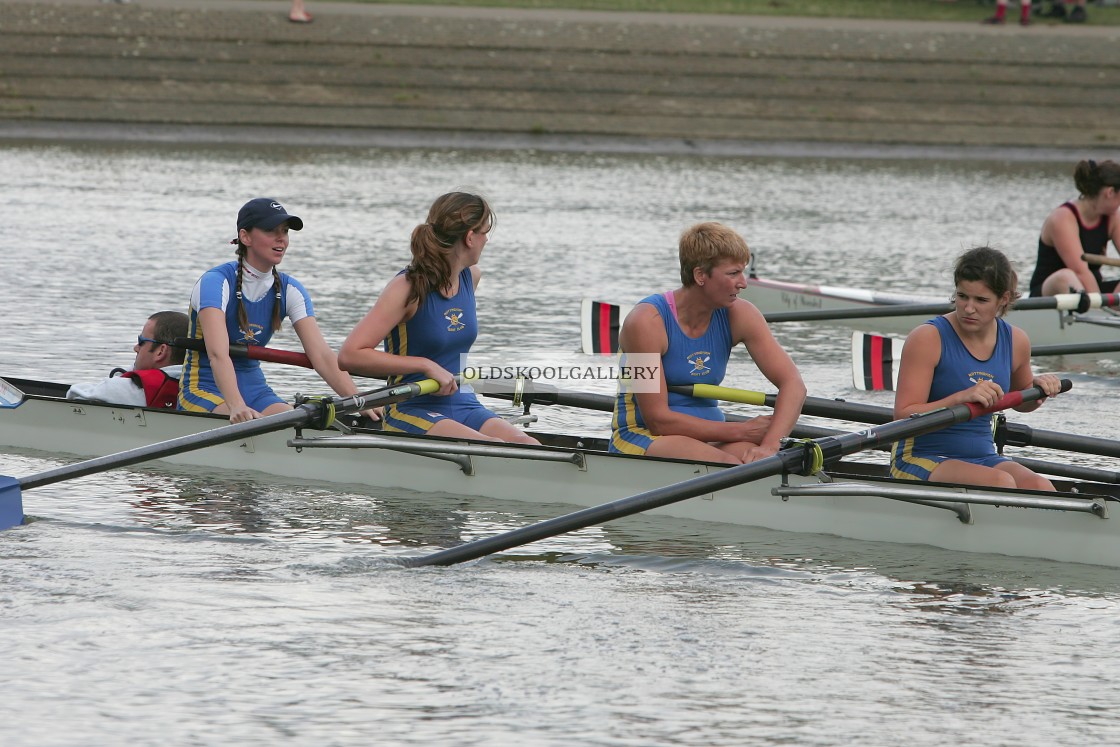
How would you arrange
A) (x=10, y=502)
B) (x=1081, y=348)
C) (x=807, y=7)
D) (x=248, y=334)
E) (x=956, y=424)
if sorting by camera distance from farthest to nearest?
1. (x=807, y=7)
2. (x=1081, y=348)
3. (x=248, y=334)
4. (x=10, y=502)
5. (x=956, y=424)

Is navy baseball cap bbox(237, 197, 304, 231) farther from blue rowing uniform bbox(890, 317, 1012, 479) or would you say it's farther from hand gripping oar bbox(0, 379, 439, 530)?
blue rowing uniform bbox(890, 317, 1012, 479)

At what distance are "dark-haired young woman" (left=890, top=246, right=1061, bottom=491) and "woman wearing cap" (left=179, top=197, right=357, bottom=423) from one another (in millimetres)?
2501

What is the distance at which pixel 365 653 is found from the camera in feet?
16.4

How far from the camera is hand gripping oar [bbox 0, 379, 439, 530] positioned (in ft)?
20.5

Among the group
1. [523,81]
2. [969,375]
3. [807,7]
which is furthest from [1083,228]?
[807,7]

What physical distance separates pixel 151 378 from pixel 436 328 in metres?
1.63

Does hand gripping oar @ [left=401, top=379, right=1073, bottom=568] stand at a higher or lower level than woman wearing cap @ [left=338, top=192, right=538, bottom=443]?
lower

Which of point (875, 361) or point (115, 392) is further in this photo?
point (875, 361)

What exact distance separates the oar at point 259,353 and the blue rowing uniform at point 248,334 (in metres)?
0.04

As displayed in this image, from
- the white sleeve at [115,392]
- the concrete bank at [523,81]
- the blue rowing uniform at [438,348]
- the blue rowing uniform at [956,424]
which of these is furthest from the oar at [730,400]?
the concrete bank at [523,81]

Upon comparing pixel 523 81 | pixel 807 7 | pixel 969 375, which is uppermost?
pixel 807 7

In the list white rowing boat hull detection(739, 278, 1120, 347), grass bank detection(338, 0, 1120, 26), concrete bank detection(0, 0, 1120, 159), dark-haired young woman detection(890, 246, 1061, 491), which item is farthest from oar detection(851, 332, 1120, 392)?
grass bank detection(338, 0, 1120, 26)

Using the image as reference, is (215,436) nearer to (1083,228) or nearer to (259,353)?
(259,353)

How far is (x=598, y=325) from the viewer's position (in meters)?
9.18
